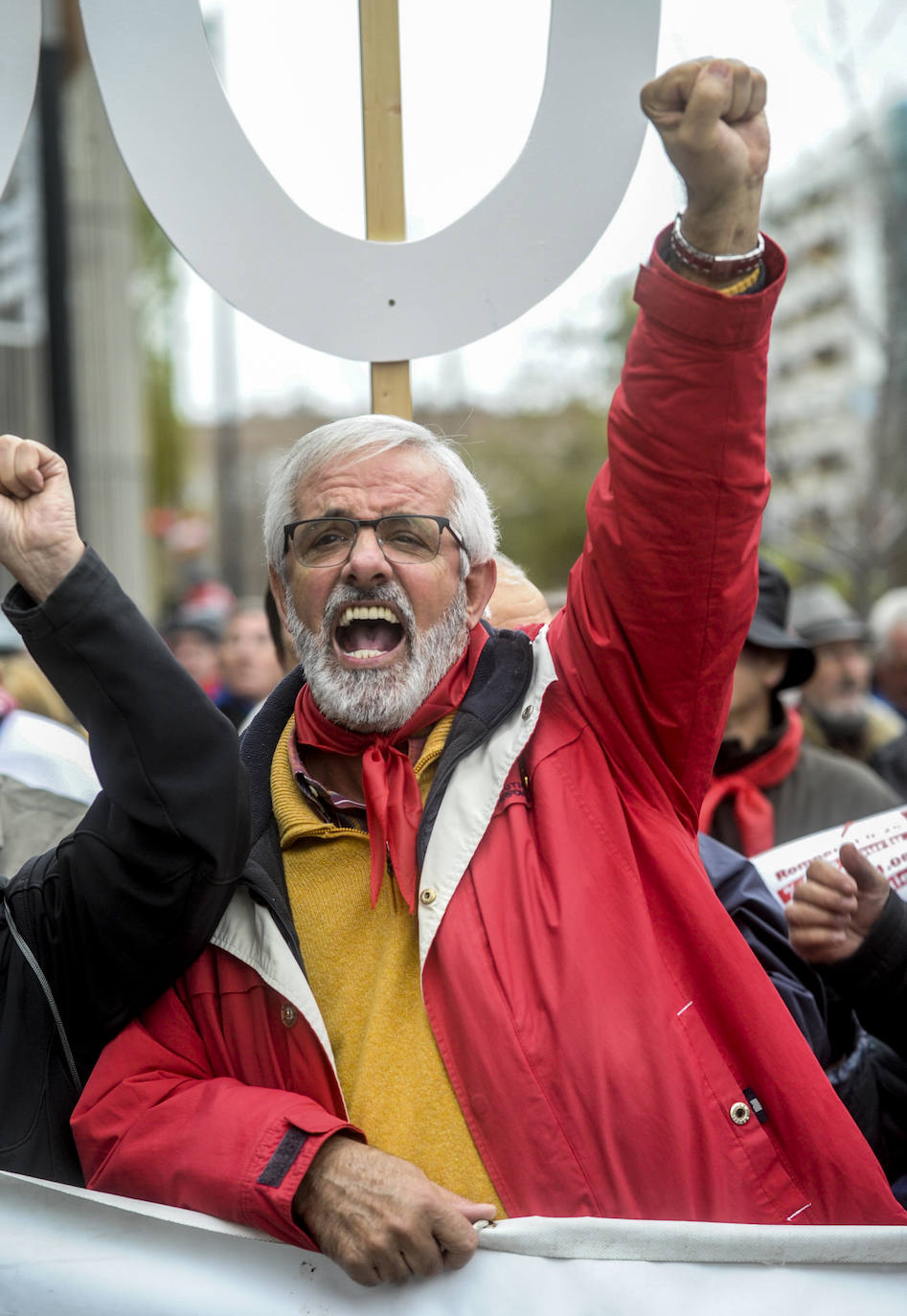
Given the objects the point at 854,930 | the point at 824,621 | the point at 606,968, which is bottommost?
the point at 824,621

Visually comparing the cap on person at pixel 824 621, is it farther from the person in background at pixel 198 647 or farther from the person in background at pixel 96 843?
the person in background at pixel 96 843

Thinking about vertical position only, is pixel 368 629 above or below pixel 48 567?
below

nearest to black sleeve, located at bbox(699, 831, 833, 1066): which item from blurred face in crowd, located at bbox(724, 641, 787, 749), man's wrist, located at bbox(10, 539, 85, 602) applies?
man's wrist, located at bbox(10, 539, 85, 602)

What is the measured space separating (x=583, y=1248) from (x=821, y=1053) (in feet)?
2.79

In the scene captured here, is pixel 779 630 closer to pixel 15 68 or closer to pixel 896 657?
pixel 15 68

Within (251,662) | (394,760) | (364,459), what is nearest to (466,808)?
(394,760)

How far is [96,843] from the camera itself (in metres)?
1.99

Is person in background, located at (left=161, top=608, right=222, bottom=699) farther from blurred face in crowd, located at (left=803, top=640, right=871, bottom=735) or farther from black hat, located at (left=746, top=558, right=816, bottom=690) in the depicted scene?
black hat, located at (left=746, top=558, right=816, bottom=690)

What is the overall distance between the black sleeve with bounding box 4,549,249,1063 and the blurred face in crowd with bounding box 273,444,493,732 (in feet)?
1.13

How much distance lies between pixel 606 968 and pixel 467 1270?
0.45m

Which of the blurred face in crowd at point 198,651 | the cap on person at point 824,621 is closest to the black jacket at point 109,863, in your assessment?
the cap on person at point 824,621

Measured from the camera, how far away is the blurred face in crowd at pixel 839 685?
21.1 ft

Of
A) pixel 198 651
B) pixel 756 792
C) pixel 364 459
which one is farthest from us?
pixel 198 651

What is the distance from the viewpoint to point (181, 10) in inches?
94.7
